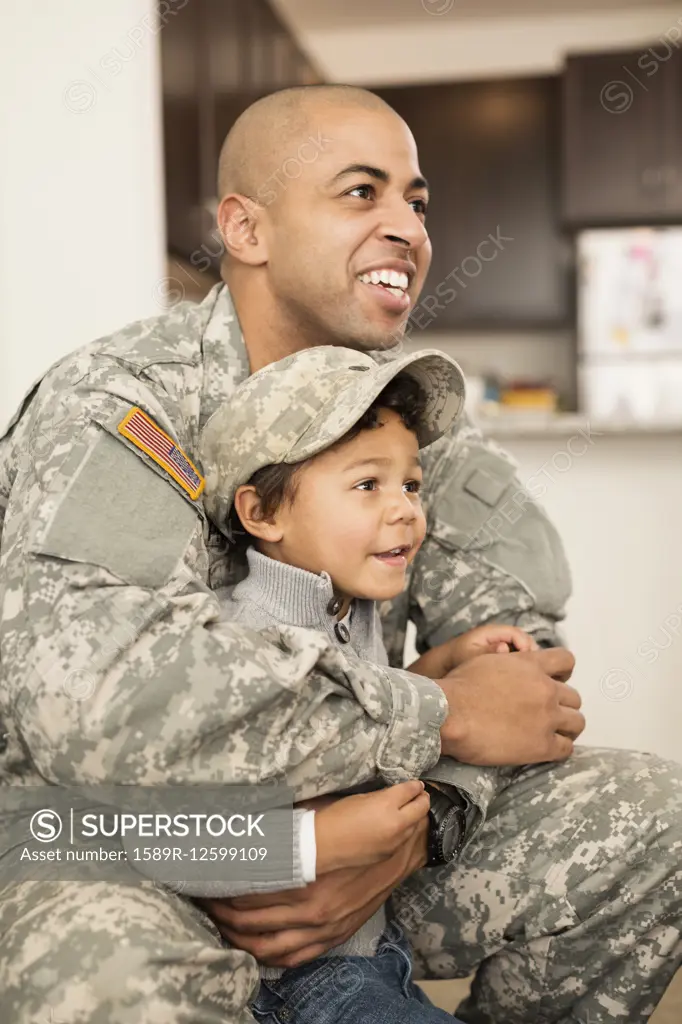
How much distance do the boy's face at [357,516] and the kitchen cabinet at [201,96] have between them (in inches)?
85.7

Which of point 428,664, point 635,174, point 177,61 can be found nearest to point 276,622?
point 428,664

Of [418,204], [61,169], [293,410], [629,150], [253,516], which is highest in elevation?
[629,150]

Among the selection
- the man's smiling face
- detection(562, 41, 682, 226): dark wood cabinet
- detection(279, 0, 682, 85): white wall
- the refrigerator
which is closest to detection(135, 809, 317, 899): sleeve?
the man's smiling face

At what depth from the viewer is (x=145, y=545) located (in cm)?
106

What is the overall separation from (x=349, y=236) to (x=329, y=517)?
1.52ft

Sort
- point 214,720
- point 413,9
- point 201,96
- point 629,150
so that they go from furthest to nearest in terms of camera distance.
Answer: point 413,9 < point 629,150 < point 201,96 < point 214,720

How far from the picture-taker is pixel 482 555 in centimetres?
147

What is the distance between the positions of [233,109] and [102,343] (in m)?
2.87

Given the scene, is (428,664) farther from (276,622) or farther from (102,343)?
(102,343)

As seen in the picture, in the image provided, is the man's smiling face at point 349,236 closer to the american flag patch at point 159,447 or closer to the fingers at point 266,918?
the american flag patch at point 159,447

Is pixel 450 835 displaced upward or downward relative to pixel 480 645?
downward

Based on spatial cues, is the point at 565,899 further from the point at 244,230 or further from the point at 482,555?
the point at 244,230

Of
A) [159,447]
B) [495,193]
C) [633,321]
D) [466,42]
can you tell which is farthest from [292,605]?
[466,42]

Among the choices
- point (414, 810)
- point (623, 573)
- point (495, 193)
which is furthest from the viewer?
point (495, 193)
